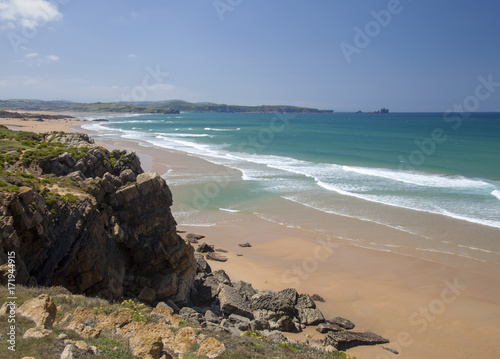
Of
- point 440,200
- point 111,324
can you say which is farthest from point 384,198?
point 111,324

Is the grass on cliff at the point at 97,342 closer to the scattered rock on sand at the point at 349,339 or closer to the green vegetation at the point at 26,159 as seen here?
the scattered rock on sand at the point at 349,339

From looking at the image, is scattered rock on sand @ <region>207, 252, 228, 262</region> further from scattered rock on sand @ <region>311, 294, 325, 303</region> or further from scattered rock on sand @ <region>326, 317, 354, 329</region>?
scattered rock on sand @ <region>326, 317, 354, 329</region>

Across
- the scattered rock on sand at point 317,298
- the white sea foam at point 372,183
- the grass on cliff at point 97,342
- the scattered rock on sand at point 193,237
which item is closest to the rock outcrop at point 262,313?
the scattered rock on sand at point 317,298

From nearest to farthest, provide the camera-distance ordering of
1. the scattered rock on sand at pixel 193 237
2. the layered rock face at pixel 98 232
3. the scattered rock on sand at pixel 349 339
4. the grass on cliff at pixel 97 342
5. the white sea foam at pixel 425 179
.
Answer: the grass on cliff at pixel 97 342, the layered rock face at pixel 98 232, the scattered rock on sand at pixel 349 339, the scattered rock on sand at pixel 193 237, the white sea foam at pixel 425 179

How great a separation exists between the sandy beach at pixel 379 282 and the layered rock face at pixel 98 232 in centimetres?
484

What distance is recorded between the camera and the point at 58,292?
32.3 ft

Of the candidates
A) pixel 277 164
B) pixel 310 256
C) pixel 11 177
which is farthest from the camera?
pixel 277 164

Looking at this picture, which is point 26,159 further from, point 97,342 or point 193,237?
point 193,237

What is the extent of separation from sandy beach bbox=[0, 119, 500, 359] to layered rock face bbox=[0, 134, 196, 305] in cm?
484

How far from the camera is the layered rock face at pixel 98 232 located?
10.9 metres

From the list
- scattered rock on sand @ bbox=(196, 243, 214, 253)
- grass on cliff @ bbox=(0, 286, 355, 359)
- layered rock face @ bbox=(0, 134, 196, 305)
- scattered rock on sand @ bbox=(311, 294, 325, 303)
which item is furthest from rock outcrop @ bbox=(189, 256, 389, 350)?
scattered rock on sand @ bbox=(196, 243, 214, 253)

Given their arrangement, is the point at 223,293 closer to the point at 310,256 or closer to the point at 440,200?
the point at 310,256

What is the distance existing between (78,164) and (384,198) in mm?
24838

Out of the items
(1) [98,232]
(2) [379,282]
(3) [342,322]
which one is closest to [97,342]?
(1) [98,232]
